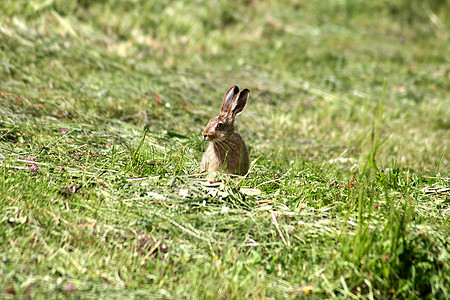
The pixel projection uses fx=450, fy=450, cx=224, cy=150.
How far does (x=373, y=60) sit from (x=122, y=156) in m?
7.51

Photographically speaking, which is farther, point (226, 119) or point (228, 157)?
point (226, 119)

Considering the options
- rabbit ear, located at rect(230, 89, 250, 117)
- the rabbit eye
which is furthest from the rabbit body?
rabbit ear, located at rect(230, 89, 250, 117)

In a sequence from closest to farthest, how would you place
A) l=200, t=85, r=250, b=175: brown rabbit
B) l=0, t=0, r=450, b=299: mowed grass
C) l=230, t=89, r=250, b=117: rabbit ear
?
l=0, t=0, r=450, b=299: mowed grass
l=200, t=85, r=250, b=175: brown rabbit
l=230, t=89, r=250, b=117: rabbit ear

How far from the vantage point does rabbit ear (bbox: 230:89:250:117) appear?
4.35 metres

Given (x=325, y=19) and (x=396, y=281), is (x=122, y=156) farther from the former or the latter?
(x=325, y=19)

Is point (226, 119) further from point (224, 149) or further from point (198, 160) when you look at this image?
point (198, 160)

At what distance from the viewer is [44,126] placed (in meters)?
4.72

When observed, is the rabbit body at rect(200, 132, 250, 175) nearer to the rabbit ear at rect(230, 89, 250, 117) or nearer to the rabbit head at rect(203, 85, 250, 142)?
the rabbit head at rect(203, 85, 250, 142)

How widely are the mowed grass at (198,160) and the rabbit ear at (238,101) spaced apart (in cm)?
58

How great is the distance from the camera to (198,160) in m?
4.61

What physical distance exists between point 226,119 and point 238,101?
0.24 m

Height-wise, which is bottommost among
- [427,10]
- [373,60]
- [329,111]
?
[329,111]

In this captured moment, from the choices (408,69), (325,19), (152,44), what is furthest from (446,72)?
(152,44)

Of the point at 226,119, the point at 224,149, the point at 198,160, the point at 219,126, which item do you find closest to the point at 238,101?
the point at 226,119
